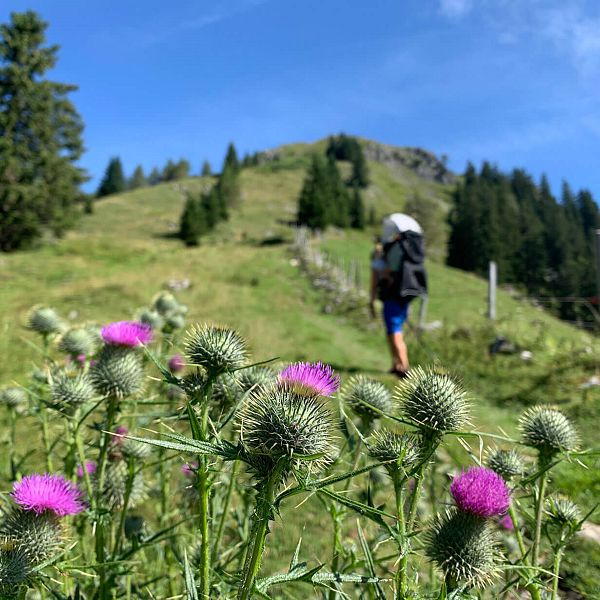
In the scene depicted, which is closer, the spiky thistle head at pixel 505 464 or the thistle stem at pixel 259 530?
the thistle stem at pixel 259 530

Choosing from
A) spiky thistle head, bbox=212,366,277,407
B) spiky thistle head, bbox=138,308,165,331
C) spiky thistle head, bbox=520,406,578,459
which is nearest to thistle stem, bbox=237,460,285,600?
spiky thistle head, bbox=212,366,277,407

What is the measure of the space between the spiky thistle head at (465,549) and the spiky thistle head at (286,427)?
1.91ft

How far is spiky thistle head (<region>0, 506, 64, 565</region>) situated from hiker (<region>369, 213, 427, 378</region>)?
5.31 m

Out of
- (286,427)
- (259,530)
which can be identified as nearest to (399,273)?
(286,427)

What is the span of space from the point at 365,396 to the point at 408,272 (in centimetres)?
458

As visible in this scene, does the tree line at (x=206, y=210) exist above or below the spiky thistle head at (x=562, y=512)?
above

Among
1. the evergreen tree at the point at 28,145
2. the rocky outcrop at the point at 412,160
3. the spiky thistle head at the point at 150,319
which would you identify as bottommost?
the spiky thistle head at the point at 150,319

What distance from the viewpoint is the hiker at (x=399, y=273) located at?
6609mm

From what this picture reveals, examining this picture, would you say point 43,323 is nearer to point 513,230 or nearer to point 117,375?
point 117,375

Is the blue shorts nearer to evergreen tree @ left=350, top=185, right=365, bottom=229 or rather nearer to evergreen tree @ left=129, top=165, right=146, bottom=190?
evergreen tree @ left=350, top=185, right=365, bottom=229

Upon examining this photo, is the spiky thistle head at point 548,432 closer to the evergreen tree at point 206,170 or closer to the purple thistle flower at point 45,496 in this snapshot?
the purple thistle flower at point 45,496

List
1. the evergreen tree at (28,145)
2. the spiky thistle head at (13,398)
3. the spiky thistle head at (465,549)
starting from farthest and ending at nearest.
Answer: the evergreen tree at (28,145)
the spiky thistle head at (13,398)
the spiky thistle head at (465,549)

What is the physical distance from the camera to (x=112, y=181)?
95.2m

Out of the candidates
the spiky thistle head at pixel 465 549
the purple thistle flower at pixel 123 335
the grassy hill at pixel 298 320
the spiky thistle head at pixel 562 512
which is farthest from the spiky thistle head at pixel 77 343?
the spiky thistle head at pixel 562 512
